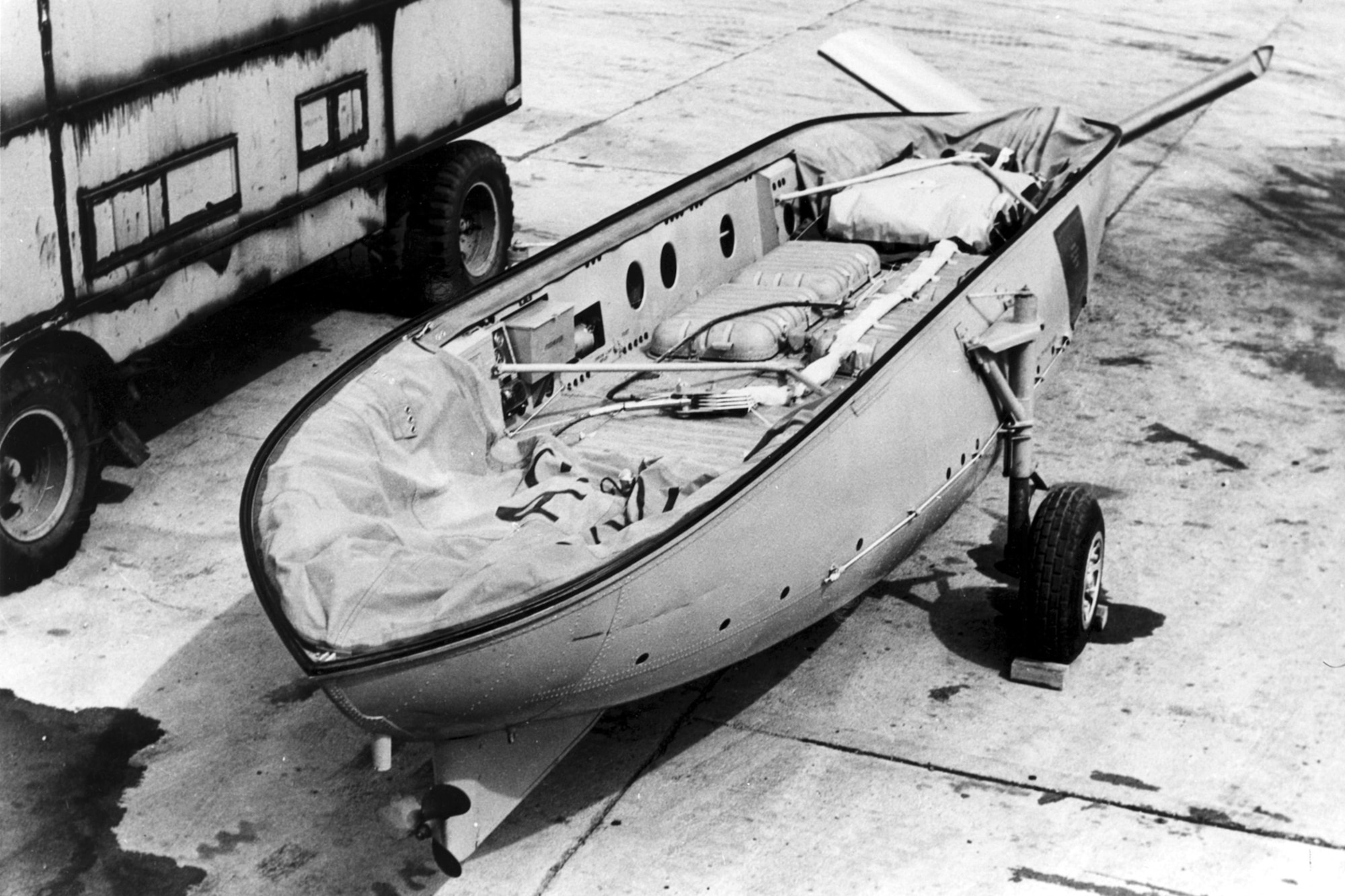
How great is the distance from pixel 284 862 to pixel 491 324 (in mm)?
2541

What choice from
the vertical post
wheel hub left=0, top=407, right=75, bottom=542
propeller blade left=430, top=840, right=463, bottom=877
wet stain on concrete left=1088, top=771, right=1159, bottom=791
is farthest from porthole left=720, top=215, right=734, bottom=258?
propeller blade left=430, top=840, right=463, bottom=877

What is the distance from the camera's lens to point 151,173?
7.93m

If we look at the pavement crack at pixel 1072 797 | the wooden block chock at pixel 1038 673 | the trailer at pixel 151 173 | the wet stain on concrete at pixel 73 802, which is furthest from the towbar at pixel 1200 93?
the wet stain on concrete at pixel 73 802

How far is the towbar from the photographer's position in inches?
428

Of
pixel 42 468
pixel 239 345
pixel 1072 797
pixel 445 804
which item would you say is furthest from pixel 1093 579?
pixel 239 345

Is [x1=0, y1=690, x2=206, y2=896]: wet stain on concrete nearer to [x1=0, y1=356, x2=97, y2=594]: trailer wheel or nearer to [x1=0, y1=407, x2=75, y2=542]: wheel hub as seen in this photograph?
[x1=0, y1=356, x2=97, y2=594]: trailer wheel

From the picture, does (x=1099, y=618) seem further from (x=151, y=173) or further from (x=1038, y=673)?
(x=151, y=173)

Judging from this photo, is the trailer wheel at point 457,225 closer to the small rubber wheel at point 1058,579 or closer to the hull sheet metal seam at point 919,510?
the hull sheet metal seam at point 919,510

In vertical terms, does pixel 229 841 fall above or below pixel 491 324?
below

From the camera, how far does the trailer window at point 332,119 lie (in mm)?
9023

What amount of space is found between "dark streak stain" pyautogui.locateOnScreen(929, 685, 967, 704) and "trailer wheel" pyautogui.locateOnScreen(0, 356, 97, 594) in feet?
13.8

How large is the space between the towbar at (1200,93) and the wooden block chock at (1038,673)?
5181 mm

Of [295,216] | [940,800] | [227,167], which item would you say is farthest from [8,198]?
[940,800]

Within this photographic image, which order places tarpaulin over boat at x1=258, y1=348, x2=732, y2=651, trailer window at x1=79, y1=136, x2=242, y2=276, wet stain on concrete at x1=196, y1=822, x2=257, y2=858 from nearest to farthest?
1. tarpaulin over boat at x1=258, y1=348, x2=732, y2=651
2. wet stain on concrete at x1=196, y1=822, x2=257, y2=858
3. trailer window at x1=79, y1=136, x2=242, y2=276
